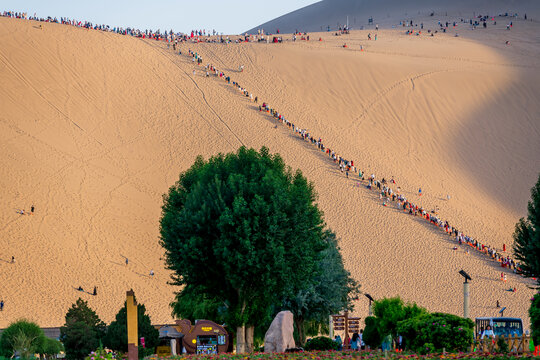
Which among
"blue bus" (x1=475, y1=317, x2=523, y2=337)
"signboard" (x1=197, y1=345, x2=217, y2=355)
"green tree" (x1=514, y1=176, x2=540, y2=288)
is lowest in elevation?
"signboard" (x1=197, y1=345, x2=217, y2=355)

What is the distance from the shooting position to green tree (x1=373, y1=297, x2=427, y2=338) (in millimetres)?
25844

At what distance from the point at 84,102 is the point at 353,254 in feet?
88.3

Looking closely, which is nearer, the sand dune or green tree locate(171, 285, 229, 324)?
green tree locate(171, 285, 229, 324)

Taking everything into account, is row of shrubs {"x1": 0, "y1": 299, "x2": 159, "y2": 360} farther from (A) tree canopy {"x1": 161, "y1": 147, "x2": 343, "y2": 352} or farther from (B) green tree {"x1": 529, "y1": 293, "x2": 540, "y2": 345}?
(B) green tree {"x1": 529, "y1": 293, "x2": 540, "y2": 345}

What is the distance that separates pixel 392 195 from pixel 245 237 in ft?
105

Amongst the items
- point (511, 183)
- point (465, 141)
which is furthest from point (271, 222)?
point (465, 141)

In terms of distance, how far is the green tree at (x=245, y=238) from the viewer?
25812 millimetres

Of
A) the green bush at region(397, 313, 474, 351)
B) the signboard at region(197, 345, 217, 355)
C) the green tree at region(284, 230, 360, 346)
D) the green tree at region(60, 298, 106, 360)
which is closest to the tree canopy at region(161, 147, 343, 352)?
the signboard at region(197, 345, 217, 355)

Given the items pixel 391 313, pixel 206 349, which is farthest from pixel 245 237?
pixel 391 313

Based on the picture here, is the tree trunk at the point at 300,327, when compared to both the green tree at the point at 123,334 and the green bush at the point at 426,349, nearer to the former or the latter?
the green tree at the point at 123,334

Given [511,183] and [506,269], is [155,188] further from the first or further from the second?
[511,183]

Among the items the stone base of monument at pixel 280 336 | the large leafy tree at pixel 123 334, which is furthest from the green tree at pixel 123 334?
the stone base of monument at pixel 280 336

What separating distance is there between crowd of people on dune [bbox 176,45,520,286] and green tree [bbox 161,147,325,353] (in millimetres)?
23002

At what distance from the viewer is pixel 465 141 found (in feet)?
233
